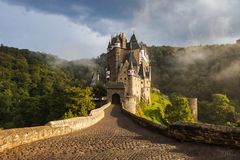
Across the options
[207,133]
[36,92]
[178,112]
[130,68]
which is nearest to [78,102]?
[178,112]

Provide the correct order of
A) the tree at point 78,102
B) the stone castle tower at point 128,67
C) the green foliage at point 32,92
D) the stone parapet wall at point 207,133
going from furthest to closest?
the stone castle tower at point 128,67 < the green foliage at point 32,92 < the tree at point 78,102 < the stone parapet wall at point 207,133

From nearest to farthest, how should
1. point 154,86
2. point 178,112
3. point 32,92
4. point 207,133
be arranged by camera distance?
point 207,133
point 178,112
point 32,92
point 154,86

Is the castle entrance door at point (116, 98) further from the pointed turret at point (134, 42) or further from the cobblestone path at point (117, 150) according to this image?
the cobblestone path at point (117, 150)

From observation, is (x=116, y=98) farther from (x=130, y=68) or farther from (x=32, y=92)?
(x=32, y=92)

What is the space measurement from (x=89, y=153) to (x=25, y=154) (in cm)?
213

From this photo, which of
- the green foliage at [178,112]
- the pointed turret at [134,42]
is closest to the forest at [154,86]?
the green foliage at [178,112]

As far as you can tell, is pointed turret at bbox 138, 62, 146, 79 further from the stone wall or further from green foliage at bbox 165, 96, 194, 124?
the stone wall

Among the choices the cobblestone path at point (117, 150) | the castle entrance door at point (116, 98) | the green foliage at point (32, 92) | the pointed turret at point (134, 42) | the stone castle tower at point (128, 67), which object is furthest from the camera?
the pointed turret at point (134, 42)

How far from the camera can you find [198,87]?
12312cm

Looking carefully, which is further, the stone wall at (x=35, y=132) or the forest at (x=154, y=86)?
the forest at (x=154, y=86)

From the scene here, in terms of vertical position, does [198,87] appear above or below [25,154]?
above

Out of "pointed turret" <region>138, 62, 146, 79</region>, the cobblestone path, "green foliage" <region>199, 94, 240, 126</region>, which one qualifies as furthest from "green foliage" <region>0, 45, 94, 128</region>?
"green foliage" <region>199, 94, 240, 126</region>

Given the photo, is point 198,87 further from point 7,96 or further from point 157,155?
point 157,155

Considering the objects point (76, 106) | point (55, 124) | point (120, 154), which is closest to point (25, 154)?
point (120, 154)
